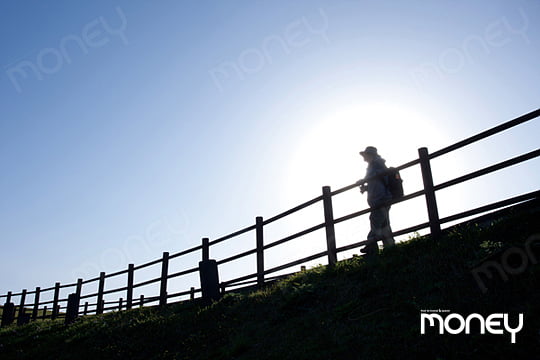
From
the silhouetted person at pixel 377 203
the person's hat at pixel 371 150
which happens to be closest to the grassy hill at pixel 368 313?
the silhouetted person at pixel 377 203

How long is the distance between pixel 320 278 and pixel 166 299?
22.0 feet

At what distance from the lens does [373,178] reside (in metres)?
8.25

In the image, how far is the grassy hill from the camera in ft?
13.6

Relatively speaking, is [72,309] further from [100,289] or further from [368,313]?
[368,313]

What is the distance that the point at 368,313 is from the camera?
5363 millimetres

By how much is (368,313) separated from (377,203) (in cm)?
320

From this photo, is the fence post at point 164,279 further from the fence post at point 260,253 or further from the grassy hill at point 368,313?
the fence post at point 260,253

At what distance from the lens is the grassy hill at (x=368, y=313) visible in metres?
4.15

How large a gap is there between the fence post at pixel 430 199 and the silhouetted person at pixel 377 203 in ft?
2.67

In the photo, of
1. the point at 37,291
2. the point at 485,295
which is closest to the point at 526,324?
the point at 485,295

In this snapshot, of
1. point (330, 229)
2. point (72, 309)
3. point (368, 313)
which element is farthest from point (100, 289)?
point (368, 313)

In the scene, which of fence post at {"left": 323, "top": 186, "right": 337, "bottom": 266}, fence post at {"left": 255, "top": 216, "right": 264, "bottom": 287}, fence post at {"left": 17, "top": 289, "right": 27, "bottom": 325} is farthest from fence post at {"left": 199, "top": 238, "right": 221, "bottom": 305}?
fence post at {"left": 17, "top": 289, "right": 27, "bottom": 325}

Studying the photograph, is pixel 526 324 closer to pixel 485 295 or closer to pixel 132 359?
pixel 485 295

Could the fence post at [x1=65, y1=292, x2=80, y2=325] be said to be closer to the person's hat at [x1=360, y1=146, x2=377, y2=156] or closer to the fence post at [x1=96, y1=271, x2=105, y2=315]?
the fence post at [x1=96, y1=271, x2=105, y2=315]
